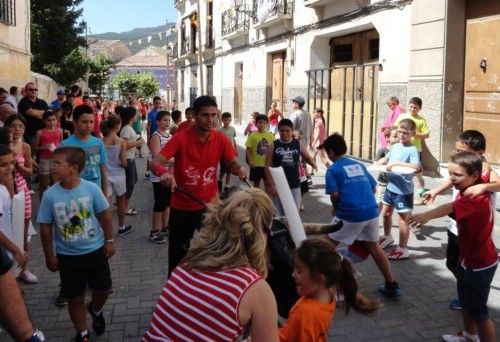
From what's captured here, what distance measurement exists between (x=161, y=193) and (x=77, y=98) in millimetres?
7773

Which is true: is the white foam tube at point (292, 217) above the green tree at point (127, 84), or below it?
below

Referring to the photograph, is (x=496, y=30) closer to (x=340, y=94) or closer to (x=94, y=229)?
(x=340, y=94)

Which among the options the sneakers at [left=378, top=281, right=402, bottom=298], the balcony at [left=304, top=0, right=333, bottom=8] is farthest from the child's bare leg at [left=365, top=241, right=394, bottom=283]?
the balcony at [left=304, top=0, right=333, bottom=8]

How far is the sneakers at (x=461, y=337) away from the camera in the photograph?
3.78 metres

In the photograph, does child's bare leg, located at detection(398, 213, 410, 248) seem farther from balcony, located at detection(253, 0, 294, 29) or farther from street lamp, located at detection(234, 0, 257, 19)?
street lamp, located at detection(234, 0, 257, 19)

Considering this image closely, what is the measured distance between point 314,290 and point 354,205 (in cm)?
232

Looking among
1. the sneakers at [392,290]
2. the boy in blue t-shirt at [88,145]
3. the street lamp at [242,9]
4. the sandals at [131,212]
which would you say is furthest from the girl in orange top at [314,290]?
the street lamp at [242,9]

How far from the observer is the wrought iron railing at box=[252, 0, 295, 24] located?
58.6ft

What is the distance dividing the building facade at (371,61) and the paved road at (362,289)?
162 inches

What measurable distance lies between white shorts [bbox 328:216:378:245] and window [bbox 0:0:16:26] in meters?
14.4

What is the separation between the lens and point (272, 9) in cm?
1869

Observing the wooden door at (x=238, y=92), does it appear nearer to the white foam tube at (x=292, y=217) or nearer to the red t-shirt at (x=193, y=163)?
the red t-shirt at (x=193, y=163)

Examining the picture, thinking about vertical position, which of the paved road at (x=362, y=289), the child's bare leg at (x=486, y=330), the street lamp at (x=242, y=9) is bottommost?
the paved road at (x=362, y=289)

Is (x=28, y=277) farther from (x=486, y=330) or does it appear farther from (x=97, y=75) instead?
(x=97, y=75)
